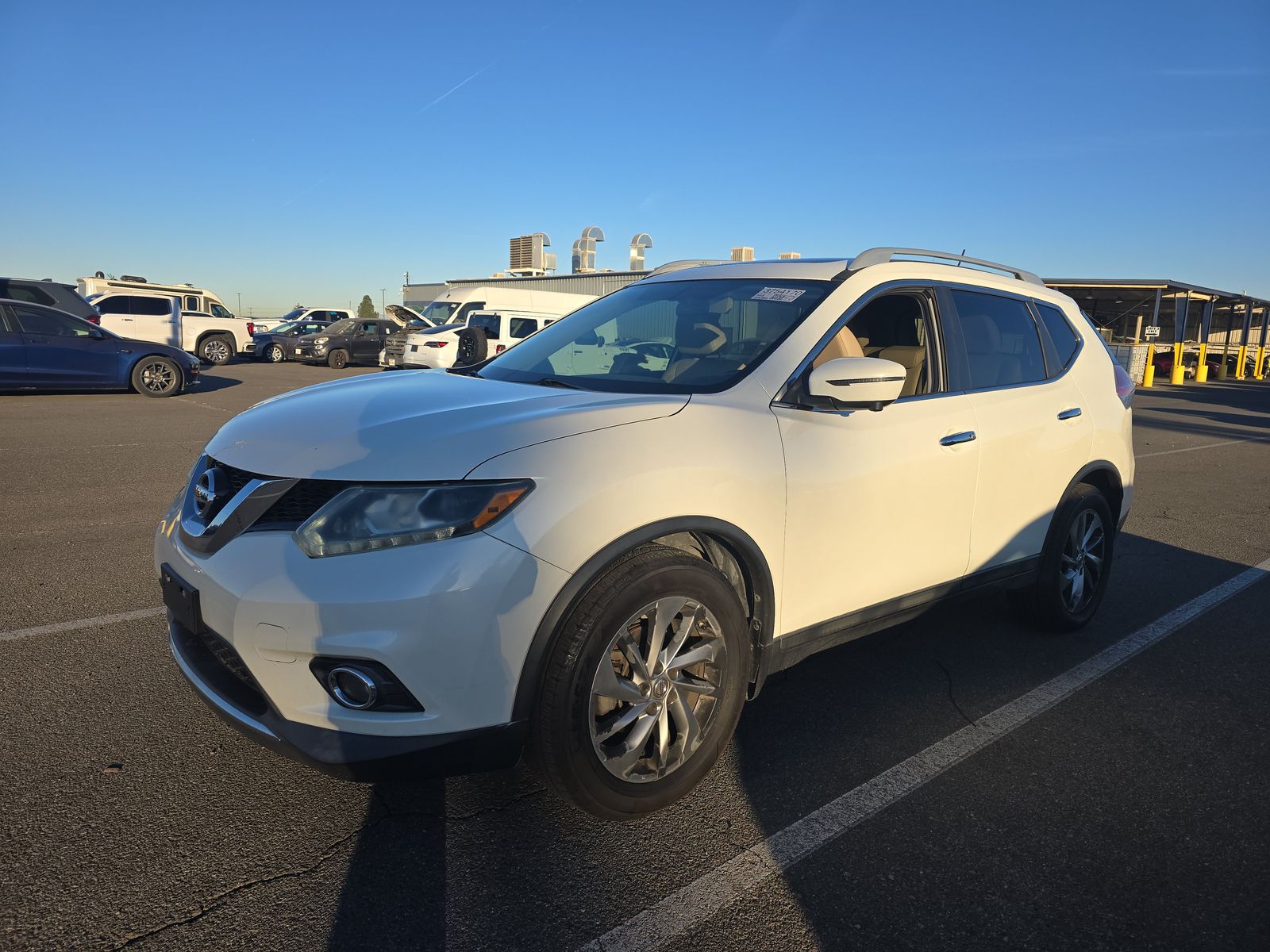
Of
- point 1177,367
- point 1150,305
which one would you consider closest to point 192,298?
point 1177,367

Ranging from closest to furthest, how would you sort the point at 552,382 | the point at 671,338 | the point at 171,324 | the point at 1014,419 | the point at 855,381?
the point at 855,381, the point at 552,382, the point at 671,338, the point at 1014,419, the point at 171,324

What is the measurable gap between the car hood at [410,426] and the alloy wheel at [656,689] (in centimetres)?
60

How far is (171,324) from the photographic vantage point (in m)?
23.8

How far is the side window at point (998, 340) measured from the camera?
3.95m

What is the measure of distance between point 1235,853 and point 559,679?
2.09 m

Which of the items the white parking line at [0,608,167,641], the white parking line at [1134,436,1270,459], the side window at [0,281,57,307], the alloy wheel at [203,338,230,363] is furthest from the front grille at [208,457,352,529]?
the alloy wheel at [203,338,230,363]

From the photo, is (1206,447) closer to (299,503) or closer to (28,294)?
(299,503)

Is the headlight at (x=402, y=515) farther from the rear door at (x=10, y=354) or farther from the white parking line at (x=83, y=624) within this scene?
the rear door at (x=10, y=354)

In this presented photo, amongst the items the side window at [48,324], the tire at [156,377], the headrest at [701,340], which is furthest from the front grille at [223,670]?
the tire at [156,377]

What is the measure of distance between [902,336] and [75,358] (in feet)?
47.4

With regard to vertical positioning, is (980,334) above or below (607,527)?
above

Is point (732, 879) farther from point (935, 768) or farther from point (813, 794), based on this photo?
point (935, 768)

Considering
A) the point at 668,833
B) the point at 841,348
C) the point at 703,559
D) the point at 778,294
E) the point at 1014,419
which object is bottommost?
the point at 668,833

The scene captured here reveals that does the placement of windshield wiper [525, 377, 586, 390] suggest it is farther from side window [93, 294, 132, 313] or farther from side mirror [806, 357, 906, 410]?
side window [93, 294, 132, 313]
